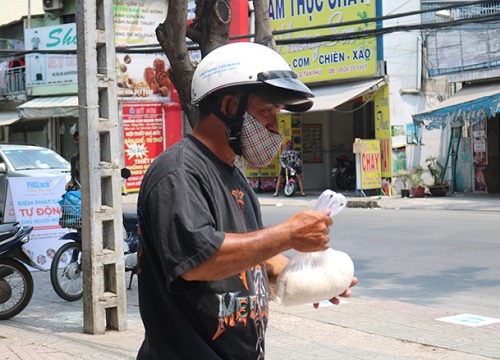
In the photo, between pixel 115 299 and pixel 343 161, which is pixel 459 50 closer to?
pixel 343 161

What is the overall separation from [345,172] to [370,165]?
322 centimetres

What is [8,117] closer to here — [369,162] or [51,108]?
[51,108]

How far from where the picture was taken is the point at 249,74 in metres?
2.31

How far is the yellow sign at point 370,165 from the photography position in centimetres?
2148

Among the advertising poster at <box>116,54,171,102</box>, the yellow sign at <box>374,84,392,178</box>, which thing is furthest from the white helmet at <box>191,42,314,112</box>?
the advertising poster at <box>116,54,171,102</box>

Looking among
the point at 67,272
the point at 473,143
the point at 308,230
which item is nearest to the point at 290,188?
the point at 473,143

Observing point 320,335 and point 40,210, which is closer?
point 320,335

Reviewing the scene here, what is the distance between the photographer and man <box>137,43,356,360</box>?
2.09 meters

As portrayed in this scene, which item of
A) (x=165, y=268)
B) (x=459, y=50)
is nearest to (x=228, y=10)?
(x=165, y=268)

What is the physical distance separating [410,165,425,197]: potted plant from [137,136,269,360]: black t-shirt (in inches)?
739

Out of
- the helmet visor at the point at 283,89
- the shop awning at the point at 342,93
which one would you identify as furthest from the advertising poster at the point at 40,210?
the shop awning at the point at 342,93

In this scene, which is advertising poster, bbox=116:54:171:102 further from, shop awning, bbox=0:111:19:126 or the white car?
the white car

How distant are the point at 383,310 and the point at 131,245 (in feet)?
10.1

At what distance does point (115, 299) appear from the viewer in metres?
6.66
